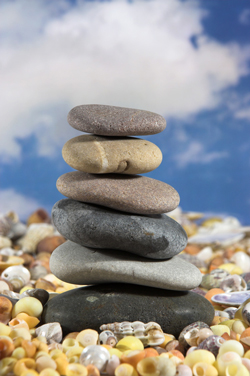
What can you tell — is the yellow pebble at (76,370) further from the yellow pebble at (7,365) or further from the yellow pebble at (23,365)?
the yellow pebble at (7,365)

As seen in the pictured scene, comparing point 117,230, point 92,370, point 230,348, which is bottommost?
point 92,370

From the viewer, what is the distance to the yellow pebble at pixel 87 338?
2.47 metres

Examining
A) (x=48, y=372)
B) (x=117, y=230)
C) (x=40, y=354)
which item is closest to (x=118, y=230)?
(x=117, y=230)

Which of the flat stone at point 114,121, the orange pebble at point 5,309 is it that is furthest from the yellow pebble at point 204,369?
the flat stone at point 114,121

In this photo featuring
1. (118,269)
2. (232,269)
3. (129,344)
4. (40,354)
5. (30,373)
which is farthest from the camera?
(232,269)

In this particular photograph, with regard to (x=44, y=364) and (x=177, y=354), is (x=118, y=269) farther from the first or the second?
(x=44, y=364)

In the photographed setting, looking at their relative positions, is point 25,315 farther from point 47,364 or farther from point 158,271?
point 158,271

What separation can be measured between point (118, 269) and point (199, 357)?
0.84 metres

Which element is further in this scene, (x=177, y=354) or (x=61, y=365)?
(x=177, y=354)

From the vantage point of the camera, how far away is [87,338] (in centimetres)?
248

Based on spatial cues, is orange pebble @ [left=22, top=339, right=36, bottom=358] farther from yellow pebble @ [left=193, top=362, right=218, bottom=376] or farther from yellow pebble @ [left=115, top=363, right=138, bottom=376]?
yellow pebble @ [left=193, top=362, right=218, bottom=376]

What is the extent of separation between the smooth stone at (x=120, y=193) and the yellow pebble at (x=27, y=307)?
2.58ft

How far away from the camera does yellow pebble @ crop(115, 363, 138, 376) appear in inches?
82.4

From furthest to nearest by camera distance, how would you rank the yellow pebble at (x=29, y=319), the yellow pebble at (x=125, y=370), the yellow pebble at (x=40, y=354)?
the yellow pebble at (x=29, y=319), the yellow pebble at (x=40, y=354), the yellow pebble at (x=125, y=370)
